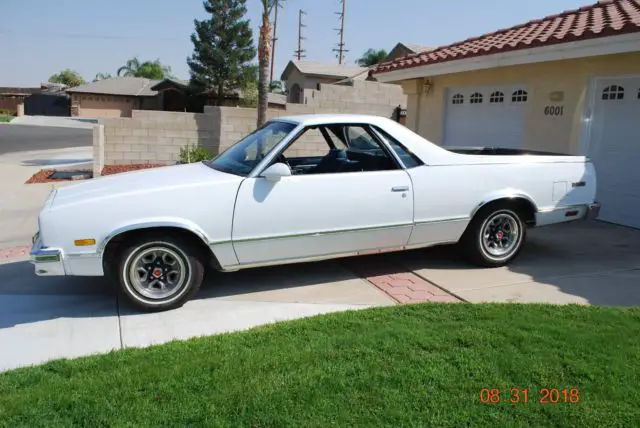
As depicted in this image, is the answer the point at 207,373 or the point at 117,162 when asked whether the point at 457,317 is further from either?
the point at 117,162

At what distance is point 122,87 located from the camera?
56.3m

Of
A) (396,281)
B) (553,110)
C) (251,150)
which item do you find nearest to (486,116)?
(553,110)

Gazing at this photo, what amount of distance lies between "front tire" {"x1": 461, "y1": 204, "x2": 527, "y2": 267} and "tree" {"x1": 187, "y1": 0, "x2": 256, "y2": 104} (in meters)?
39.7

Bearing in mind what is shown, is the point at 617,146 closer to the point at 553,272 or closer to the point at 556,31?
the point at 556,31

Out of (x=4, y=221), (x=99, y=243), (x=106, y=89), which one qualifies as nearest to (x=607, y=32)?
(x=99, y=243)

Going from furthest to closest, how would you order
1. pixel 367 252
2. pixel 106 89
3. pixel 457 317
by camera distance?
1. pixel 106 89
2. pixel 367 252
3. pixel 457 317

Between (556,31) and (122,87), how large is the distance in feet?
177

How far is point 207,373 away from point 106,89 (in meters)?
58.5

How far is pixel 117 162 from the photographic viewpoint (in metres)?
14.7

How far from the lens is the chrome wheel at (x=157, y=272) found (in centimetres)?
467

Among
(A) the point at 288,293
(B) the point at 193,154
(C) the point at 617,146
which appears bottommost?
(A) the point at 288,293

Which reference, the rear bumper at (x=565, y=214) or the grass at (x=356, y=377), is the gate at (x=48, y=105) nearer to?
the rear bumper at (x=565, y=214)

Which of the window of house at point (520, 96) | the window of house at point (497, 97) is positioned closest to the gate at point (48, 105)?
the window of house at point (497, 97)
